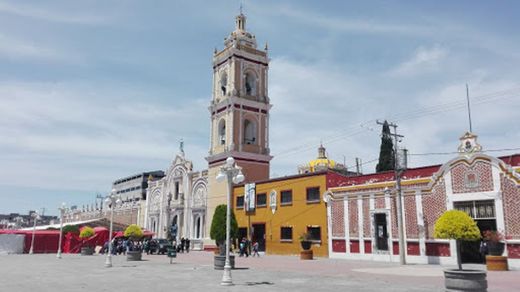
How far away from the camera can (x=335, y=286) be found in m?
14.1

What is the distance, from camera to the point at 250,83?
50156mm

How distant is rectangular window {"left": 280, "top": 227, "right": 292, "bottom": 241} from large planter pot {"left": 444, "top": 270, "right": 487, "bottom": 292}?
24.8 meters

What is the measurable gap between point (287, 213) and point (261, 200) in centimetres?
423

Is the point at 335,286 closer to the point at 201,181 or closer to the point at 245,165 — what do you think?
the point at 245,165

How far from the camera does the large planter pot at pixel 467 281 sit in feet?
36.2

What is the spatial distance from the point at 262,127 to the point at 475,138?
88.4 feet

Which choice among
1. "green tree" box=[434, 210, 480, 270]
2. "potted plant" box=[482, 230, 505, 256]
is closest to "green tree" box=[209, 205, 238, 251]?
"potted plant" box=[482, 230, 505, 256]

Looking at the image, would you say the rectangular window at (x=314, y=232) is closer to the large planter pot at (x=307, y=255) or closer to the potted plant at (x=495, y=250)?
the large planter pot at (x=307, y=255)

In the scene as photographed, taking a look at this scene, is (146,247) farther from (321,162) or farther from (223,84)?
(321,162)

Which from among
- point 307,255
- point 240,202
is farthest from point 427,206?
point 240,202

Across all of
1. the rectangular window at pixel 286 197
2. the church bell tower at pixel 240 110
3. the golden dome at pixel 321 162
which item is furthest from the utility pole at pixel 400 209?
the golden dome at pixel 321 162

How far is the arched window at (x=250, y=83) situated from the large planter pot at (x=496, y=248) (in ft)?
105

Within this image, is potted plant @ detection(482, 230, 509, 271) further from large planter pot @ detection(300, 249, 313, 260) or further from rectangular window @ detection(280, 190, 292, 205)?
rectangular window @ detection(280, 190, 292, 205)

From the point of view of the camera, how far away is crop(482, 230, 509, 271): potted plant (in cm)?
2027
